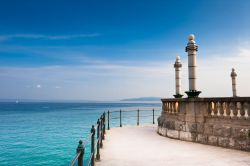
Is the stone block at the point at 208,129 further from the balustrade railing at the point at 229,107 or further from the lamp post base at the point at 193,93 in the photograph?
the lamp post base at the point at 193,93

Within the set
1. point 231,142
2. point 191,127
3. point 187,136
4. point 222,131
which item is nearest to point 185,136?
point 187,136

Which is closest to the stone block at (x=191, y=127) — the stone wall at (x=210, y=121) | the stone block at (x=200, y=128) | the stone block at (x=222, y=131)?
the stone wall at (x=210, y=121)

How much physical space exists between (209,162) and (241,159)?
95cm

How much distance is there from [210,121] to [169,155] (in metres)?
2.64

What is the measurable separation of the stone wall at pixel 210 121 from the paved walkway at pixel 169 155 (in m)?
0.41

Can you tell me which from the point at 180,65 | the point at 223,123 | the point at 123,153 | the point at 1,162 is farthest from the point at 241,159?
the point at 1,162

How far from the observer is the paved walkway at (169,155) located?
260 inches

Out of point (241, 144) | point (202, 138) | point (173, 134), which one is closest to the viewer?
point (241, 144)

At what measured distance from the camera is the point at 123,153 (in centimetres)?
796

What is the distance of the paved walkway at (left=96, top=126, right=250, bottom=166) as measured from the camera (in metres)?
6.60

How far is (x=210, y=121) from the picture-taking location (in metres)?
9.35

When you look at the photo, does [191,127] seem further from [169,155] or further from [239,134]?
[169,155]

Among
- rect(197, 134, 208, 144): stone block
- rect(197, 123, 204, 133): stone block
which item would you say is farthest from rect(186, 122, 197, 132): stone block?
rect(197, 134, 208, 144): stone block

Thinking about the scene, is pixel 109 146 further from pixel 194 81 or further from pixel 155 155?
pixel 194 81
